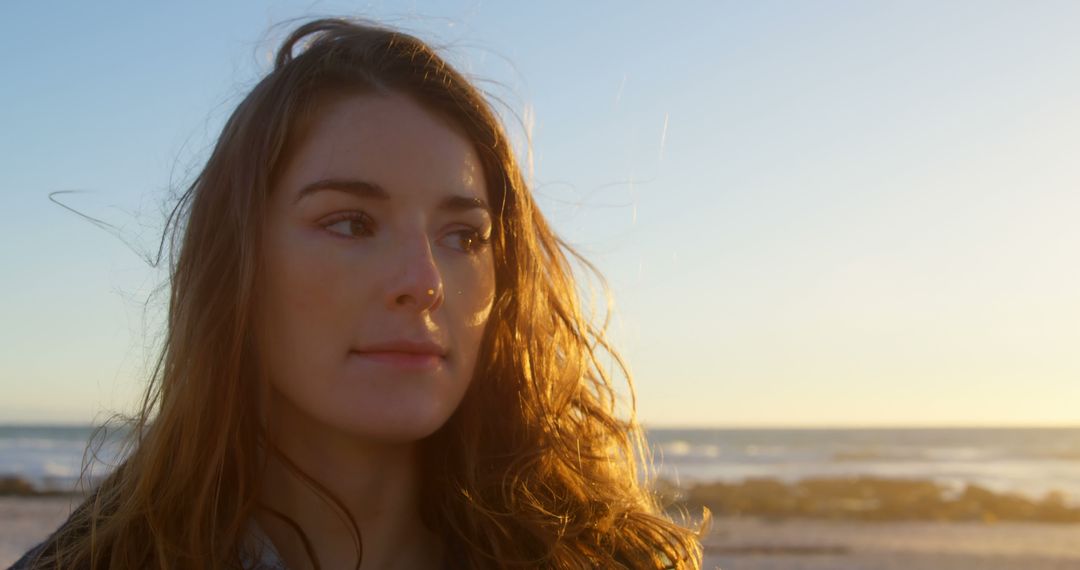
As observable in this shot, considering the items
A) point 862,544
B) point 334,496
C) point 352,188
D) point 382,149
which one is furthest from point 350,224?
point 862,544

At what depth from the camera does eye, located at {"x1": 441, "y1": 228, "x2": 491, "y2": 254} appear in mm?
2529

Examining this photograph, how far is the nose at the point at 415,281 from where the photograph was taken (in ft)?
7.61

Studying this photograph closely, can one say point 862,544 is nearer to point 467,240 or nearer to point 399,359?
point 467,240

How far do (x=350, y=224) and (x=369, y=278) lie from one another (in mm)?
150

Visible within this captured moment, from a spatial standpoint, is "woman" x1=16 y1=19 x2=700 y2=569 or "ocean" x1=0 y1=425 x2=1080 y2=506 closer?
"woman" x1=16 y1=19 x2=700 y2=569


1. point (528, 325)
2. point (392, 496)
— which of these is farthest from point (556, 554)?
point (528, 325)

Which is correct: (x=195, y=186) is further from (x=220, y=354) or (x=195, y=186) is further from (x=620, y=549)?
(x=620, y=549)

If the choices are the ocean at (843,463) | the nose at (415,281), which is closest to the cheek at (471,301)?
the nose at (415,281)

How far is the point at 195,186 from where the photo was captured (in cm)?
283

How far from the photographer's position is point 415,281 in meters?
2.32

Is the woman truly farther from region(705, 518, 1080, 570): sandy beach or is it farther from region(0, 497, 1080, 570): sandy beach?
region(0, 497, 1080, 570): sandy beach

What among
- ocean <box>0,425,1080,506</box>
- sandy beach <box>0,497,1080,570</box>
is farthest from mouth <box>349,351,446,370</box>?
ocean <box>0,425,1080,506</box>

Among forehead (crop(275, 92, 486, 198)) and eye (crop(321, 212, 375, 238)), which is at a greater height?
forehead (crop(275, 92, 486, 198))

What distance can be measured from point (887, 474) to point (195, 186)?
24.5 meters
